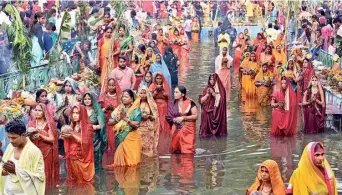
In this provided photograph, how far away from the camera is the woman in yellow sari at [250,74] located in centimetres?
2134

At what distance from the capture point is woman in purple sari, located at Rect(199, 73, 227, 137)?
16234 mm

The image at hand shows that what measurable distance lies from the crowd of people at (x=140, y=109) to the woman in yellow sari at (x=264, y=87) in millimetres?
23

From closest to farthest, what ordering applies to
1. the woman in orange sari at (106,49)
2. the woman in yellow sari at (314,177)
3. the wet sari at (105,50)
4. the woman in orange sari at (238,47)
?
the woman in yellow sari at (314,177), the wet sari at (105,50), the woman in orange sari at (106,49), the woman in orange sari at (238,47)

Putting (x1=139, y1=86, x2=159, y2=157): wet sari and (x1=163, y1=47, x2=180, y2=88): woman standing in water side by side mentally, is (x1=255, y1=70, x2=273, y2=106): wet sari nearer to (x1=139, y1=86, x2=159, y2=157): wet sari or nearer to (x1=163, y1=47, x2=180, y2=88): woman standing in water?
(x1=163, y1=47, x2=180, y2=88): woman standing in water

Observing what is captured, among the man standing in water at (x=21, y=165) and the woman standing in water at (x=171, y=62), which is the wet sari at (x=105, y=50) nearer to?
the woman standing in water at (x=171, y=62)

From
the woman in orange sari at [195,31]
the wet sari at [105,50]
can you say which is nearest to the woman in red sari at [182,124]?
the wet sari at [105,50]

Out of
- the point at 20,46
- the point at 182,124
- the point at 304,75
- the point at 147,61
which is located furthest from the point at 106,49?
the point at 182,124

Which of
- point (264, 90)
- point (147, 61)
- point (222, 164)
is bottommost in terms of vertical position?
point (222, 164)

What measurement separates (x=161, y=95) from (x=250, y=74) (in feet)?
18.4

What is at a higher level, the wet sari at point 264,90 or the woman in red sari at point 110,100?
Answer: the woman in red sari at point 110,100

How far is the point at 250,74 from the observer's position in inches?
845

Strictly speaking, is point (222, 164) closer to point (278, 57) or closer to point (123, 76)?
point (123, 76)

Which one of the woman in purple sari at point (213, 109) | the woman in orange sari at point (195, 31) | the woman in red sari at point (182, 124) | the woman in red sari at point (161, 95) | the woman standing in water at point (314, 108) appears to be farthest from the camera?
the woman in orange sari at point (195, 31)

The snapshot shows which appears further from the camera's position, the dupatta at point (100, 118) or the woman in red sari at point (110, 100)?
the woman in red sari at point (110, 100)
